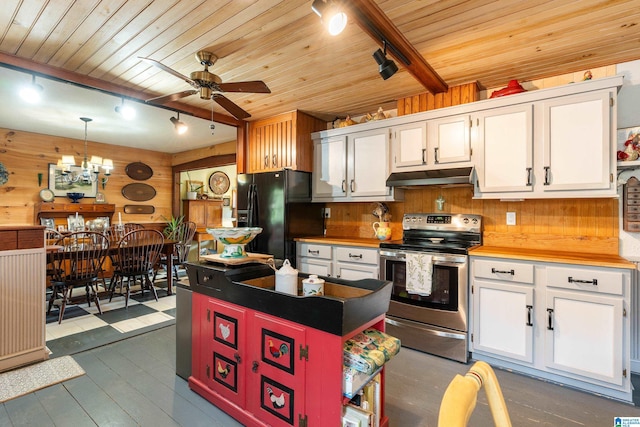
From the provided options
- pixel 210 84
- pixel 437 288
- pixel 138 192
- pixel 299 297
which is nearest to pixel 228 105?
pixel 210 84

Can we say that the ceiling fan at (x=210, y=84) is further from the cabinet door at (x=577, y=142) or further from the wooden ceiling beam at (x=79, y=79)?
the cabinet door at (x=577, y=142)

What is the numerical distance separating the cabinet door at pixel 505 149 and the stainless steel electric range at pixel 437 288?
423mm

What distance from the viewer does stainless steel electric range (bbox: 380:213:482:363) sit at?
8.57 feet

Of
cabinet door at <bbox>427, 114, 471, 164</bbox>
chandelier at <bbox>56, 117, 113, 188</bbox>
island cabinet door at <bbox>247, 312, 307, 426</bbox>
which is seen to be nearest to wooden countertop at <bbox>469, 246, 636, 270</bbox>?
cabinet door at <bbox>427, 114, 471, 164</bbox>

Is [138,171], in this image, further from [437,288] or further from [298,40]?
[437,288]

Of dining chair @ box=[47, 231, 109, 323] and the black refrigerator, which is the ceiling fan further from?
dining chair @ box=[47, 231, 109, 323]

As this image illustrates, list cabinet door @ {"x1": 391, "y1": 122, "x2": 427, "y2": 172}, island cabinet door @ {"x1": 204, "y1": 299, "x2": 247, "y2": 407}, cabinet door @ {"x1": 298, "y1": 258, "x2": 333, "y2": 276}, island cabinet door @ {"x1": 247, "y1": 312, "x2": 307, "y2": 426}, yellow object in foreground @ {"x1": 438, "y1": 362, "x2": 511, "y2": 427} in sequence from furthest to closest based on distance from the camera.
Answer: cabinet door @ {"x1": 298, "y1": 258, "x2": 333, "y2": 276}, cabinet door @ {"x1": 391, "y1": 122, "x2": 427, "y2": 172}, island cabinet door @ {"x1": 204, "y1": 299, "x2": 247, "y2": 407}, island cabinet door @ {"x1": 247, "y1": 312, "x2": 307, "y2": 426}, yellow object in foreground @ {"x1": 438, "y1": 362, "x2": 511, "y2": 427}

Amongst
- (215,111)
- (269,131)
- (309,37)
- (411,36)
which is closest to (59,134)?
(215,111)

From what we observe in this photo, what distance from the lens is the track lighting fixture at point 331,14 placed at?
63.4 inches

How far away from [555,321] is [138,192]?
7190 mm

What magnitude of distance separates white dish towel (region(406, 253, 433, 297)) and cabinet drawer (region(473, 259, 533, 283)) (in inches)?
14.3

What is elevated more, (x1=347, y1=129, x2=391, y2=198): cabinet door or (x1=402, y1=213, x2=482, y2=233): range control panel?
(x1=347, y1=129, x2=391, y2=198): cabinet door

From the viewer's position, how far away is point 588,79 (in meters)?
2.52

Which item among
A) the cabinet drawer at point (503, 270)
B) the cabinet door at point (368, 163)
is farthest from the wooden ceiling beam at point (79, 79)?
the cabinet drawer at point (503, 270)
